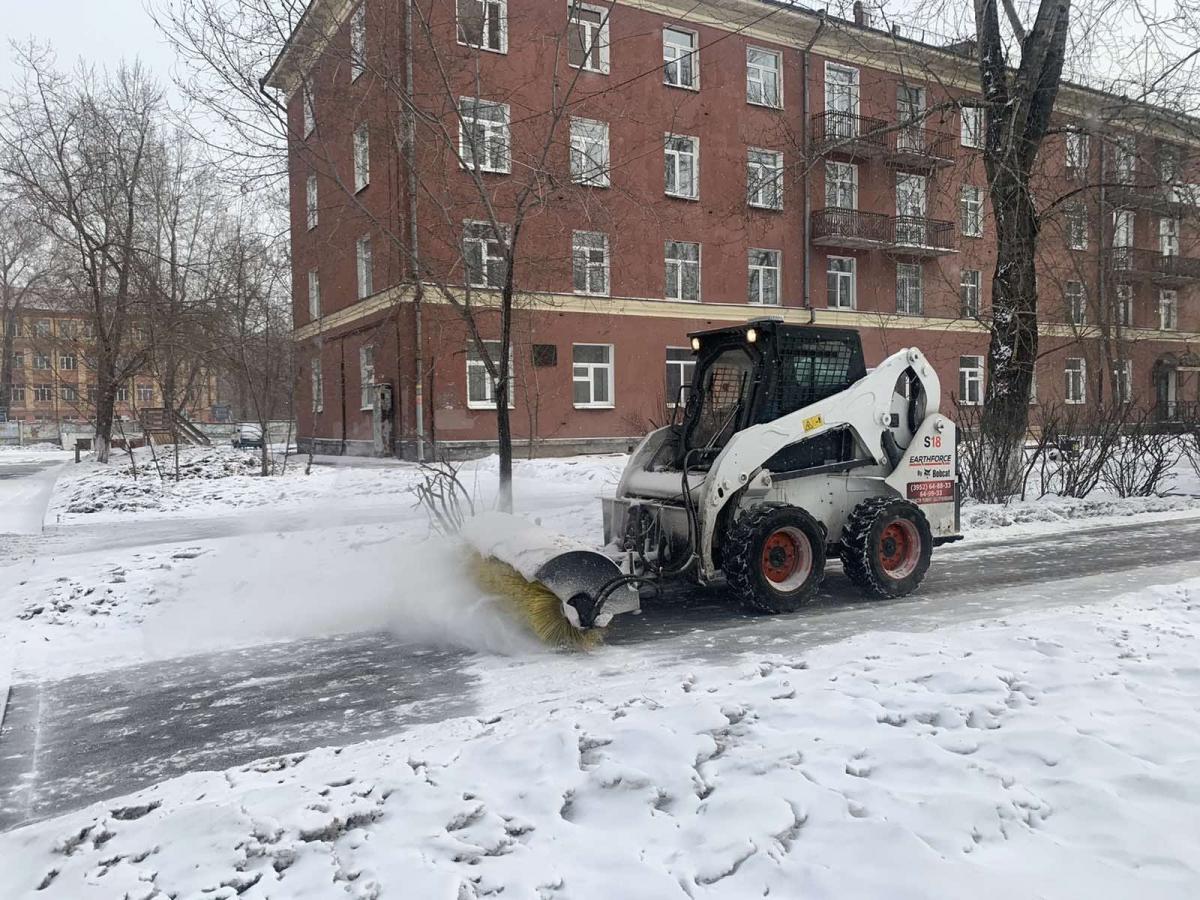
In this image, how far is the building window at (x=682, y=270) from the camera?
24203mm

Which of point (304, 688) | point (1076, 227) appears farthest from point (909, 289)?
point (304, 688)

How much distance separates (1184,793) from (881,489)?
172 inches

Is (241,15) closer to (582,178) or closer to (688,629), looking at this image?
(582,178)

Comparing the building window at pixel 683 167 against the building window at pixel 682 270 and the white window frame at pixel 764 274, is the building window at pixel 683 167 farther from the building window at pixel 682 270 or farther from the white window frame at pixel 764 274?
the white window frame at pixel 764 274

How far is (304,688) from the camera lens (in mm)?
5191

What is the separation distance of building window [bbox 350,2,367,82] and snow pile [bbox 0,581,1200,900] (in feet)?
25.0

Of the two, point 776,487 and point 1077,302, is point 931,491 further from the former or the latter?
point 1077,302

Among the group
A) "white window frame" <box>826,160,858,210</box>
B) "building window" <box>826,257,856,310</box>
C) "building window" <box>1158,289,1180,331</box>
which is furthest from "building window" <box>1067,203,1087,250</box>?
"building window" <box>1158,289,1180,331</box>

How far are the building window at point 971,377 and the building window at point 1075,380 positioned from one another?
5156 mm

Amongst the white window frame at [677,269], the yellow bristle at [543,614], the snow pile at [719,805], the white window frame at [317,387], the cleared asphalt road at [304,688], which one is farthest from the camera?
the white window frame at [317,387]

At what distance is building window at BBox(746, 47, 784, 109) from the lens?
25.1m

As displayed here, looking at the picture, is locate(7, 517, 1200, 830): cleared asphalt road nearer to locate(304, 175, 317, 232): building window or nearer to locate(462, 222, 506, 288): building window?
locate(462, 222, 506, 288): building window

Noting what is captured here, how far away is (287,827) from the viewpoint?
3.14 meters

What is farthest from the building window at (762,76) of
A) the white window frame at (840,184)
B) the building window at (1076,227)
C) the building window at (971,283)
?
the building window at (971,283)
